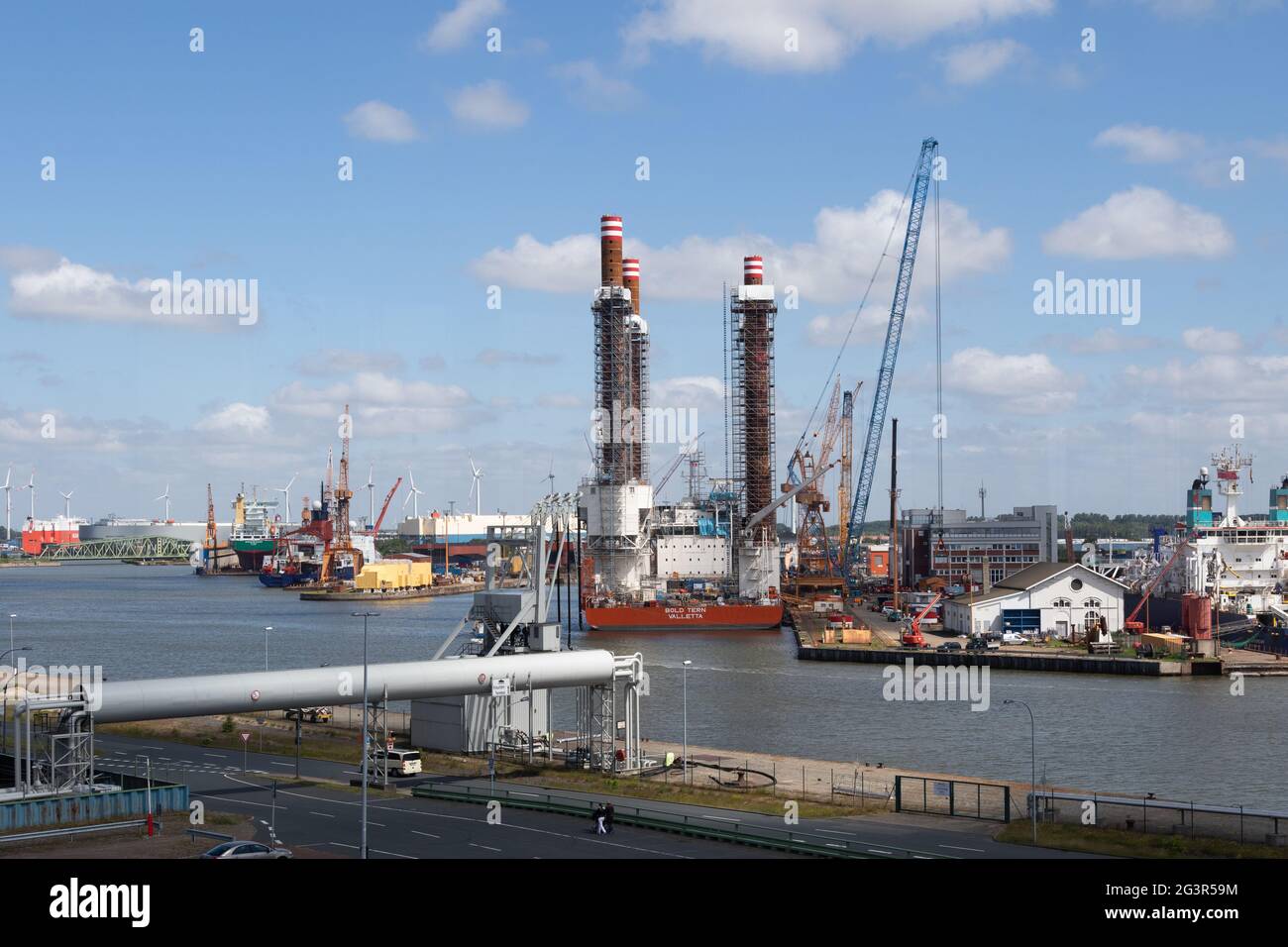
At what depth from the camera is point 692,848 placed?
22.4 m

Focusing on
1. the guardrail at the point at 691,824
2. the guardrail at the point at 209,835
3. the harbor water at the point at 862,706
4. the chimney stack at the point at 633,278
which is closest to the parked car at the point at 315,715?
the harbor water at the point at 862,706

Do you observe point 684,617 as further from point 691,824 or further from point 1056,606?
point 691,824

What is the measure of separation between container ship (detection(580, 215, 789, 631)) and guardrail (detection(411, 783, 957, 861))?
5823cm

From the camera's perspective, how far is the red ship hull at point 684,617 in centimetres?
8644

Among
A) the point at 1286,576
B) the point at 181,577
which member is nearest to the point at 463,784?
the point at 1286,576

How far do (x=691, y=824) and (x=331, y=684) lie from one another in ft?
29.4

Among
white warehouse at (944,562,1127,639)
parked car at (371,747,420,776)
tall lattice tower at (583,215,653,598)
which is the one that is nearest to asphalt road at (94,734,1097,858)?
parked car at (371,747,420,776)

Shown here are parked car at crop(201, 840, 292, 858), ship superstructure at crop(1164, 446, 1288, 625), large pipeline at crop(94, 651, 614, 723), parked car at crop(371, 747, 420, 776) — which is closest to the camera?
parked car at crop(201, 840, 292, 858)

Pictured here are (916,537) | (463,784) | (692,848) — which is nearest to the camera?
(692,848)

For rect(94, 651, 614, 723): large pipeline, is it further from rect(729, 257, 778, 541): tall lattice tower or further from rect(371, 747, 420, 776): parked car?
rect(729, 257, 778, 541): tall lattice tower

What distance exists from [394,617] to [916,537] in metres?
47.6

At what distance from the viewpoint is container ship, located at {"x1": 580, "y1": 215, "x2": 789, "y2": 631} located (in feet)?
291
